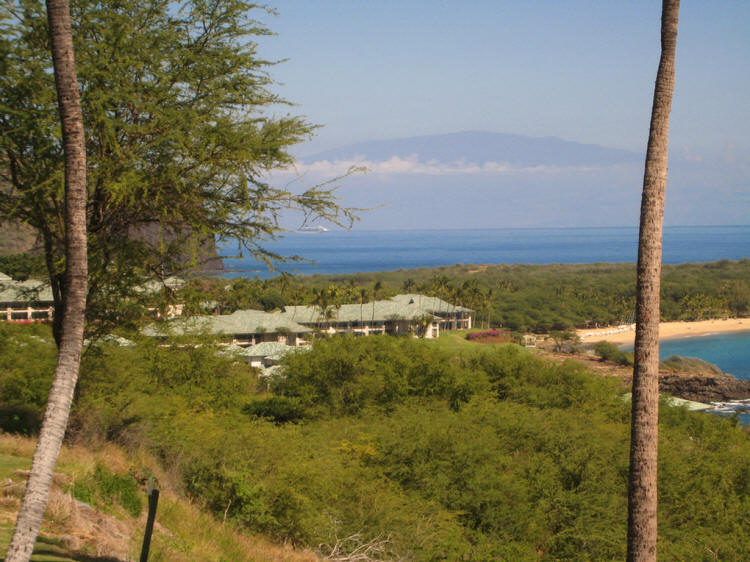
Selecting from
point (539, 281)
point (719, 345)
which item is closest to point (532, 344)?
point (719, 345)

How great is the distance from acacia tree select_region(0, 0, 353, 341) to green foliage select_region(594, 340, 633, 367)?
7255 cm

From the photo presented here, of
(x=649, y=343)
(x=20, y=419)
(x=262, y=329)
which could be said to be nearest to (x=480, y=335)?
(x=262, y=329)

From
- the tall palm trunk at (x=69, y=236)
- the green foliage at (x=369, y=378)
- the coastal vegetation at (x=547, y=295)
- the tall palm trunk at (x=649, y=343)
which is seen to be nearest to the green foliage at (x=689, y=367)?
the coastal vegetation at (x=547, y=295)

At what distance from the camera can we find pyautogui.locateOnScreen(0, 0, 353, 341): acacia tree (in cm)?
1262

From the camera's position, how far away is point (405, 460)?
22047mm

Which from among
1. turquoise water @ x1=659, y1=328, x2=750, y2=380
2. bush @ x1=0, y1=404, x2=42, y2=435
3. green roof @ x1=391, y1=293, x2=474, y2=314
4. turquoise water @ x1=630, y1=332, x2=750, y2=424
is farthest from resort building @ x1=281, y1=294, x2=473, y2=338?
bush @ x1=0, y1=404, x2=42, y2=435

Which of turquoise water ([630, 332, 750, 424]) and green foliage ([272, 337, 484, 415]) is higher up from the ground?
green foliage ([272, 337, 484, 415])

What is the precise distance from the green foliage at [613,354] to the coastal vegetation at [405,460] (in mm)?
50193

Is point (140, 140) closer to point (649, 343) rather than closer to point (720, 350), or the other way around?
point (649, 343)

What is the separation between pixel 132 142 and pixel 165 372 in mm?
17430

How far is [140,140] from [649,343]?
408 inches

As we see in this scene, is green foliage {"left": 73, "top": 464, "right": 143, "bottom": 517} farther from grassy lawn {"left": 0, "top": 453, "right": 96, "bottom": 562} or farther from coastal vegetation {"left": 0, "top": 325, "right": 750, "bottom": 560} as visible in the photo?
grassy lawn {"left": 0, "top": 453, "right": 96, "bottom": 562}

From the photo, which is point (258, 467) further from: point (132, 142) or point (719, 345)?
point (719, 345)

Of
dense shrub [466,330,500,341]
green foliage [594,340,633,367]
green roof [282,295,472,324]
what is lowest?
green foliage [594,340,633,367]
